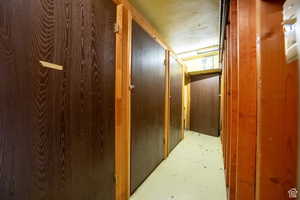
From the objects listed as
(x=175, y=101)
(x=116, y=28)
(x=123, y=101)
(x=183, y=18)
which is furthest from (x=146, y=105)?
(x=183, y=18)

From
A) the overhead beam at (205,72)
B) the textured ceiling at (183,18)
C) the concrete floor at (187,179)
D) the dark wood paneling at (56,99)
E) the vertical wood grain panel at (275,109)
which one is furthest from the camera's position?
the overhead beam at (205,72)

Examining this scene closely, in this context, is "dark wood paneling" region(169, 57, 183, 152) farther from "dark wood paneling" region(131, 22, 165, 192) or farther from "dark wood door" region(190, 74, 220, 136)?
"dark wood door" region(190, 74, 220, 136)

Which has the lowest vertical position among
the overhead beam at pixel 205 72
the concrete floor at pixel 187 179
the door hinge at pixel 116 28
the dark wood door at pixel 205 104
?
the concrete floor at pixel 187 179

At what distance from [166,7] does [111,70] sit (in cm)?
141

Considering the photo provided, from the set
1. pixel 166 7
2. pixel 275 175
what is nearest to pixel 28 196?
pixel 275 175

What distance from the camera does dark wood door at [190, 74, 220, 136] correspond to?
13.3 feet

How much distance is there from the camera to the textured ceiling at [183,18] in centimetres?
200

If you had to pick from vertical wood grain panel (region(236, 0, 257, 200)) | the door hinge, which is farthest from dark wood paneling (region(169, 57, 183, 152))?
vertical wood grain panel (region(236, 0, 257, 200))

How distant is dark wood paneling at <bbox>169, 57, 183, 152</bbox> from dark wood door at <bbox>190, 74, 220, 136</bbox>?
1.18 m

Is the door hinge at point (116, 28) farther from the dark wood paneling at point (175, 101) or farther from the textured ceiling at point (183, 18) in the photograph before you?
the dark wood paneling at point (175, 101)

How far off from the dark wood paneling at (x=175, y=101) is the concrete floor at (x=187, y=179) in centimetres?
32

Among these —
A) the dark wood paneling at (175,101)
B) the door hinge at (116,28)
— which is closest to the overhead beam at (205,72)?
the dark wood paneling at (175,101)

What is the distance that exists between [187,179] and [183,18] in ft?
7.58

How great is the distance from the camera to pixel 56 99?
0.84 meters
